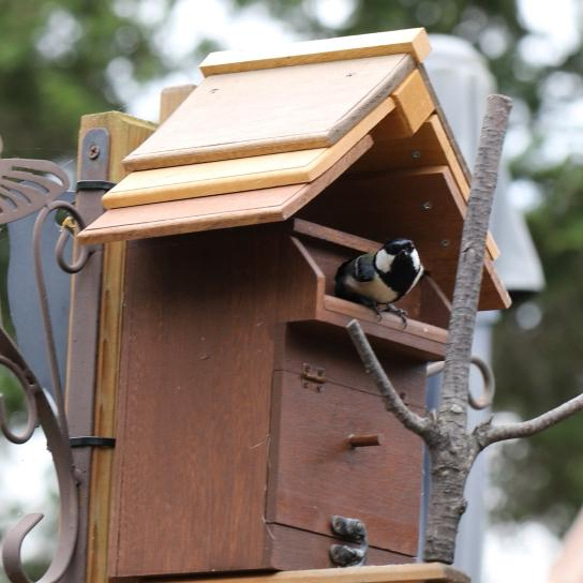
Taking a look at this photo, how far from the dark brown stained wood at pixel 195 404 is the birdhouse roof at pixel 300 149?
0.59 ft

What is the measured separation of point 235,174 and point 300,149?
121 mm

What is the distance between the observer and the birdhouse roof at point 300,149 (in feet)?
10.1

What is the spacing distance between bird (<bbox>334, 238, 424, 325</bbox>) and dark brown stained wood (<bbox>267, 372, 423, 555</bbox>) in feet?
0.57

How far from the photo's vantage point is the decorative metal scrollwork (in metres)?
3.16

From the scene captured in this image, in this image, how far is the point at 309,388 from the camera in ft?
10.6

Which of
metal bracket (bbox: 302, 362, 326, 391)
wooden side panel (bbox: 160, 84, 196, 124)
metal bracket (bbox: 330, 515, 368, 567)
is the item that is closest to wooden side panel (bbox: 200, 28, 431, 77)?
wooden side panel (bbox: 160, 84, 196, 124)

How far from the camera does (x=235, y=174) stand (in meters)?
3.12

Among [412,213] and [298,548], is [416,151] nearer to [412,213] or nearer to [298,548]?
[412,213]

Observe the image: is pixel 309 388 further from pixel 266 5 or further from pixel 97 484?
pixel 266 5

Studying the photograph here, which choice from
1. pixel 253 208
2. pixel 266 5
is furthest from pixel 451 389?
pixel 266 5

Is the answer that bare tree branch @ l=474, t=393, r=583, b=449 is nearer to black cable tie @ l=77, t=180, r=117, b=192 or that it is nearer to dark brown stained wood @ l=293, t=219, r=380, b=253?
dark brown stained wood @ l=293, t=219, r=380, b=253

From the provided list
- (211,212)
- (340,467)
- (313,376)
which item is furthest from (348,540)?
(211,212)

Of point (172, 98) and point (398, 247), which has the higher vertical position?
point (172, 98)

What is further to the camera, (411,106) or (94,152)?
(94,152)
